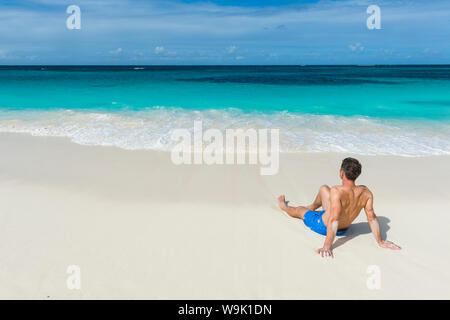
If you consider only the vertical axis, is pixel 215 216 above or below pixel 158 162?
below

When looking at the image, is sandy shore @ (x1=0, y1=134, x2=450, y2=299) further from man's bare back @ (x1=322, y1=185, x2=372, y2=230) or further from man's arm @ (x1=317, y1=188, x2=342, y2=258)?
man's bare back @ (x1=322, y1=185, x2=372, y2=230)

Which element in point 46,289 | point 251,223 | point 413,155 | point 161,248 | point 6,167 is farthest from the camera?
point 413,155

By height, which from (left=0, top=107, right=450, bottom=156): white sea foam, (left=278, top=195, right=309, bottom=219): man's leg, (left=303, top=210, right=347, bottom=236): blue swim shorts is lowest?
(left=303, top=210, right=347, bottom=236): blue swim shorts

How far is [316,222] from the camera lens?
13.9 feet

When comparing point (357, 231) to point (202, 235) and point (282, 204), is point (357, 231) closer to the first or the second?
point (282, 204)

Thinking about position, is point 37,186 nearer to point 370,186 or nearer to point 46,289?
point 46,289

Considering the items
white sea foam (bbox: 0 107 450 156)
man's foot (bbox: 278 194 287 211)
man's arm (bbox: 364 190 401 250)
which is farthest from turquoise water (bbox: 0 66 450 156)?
man's arm (bbox: 364 190 401 250)

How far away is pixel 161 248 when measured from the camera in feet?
12.7

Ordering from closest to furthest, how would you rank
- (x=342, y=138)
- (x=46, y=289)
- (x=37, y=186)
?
(x=46, y=289), (x=37, y=186), (x=342, y=138)

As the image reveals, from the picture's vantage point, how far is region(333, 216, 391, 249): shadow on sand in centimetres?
419

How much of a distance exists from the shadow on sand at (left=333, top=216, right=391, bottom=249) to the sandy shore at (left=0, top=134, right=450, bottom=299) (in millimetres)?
26

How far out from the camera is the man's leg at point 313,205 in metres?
4.16
